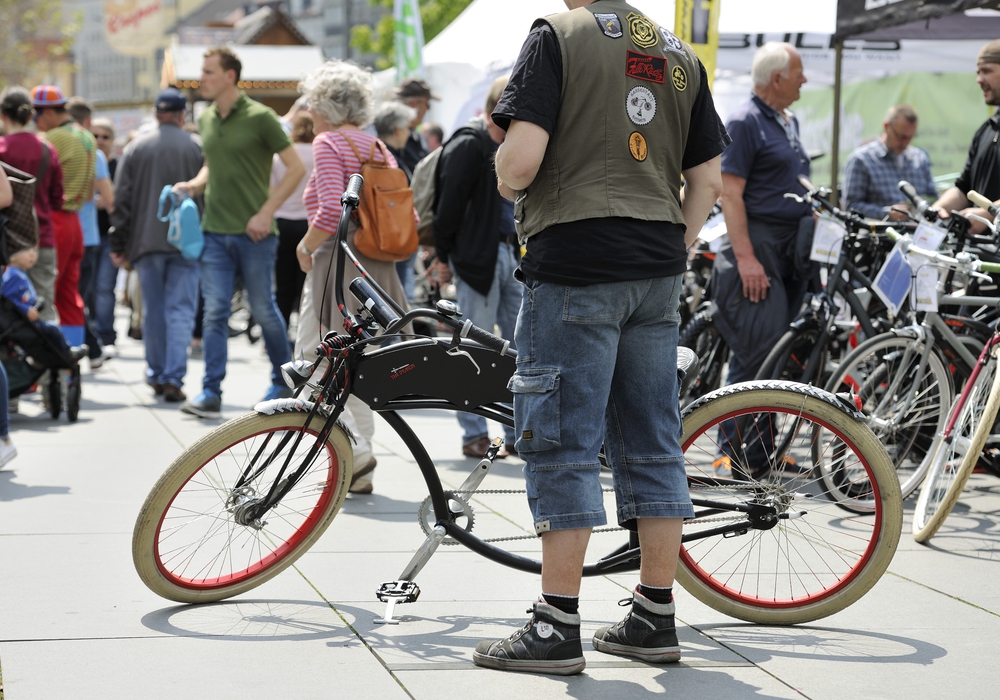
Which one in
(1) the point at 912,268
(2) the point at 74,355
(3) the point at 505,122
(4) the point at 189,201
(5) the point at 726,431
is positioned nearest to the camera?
(3) the point at 505,122

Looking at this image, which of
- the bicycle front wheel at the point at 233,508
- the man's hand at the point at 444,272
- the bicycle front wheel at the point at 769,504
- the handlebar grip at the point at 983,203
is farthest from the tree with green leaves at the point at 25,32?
the bicycle front wheel at the point at 769,504

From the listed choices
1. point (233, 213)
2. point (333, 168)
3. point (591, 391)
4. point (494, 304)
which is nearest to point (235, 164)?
point (233, 213)

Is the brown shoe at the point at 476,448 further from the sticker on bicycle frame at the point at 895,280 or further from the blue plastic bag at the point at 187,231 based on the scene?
the blue plastic bag at the point at 187,231

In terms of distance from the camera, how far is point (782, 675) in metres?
3.40

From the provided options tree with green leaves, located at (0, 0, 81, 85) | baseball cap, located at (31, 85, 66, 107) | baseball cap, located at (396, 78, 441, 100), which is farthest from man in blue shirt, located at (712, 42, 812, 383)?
tree with green leaves, located at (0, 0, 81, 85)

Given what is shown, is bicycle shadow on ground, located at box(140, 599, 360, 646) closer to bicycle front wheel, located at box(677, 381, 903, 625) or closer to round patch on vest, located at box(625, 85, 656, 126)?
bicycle front wheel, located at box(677, 381, 903, 625)

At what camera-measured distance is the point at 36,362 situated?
7754 millimetres

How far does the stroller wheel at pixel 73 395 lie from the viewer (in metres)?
7.88

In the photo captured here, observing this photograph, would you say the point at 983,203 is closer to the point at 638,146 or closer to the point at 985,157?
the point at 985,157

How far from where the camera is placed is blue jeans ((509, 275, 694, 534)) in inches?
129

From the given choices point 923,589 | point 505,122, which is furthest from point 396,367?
point 923,589

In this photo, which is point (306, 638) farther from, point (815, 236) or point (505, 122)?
point (815, 236)

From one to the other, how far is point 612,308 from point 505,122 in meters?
0.57

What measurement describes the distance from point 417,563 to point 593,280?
3.57ft
